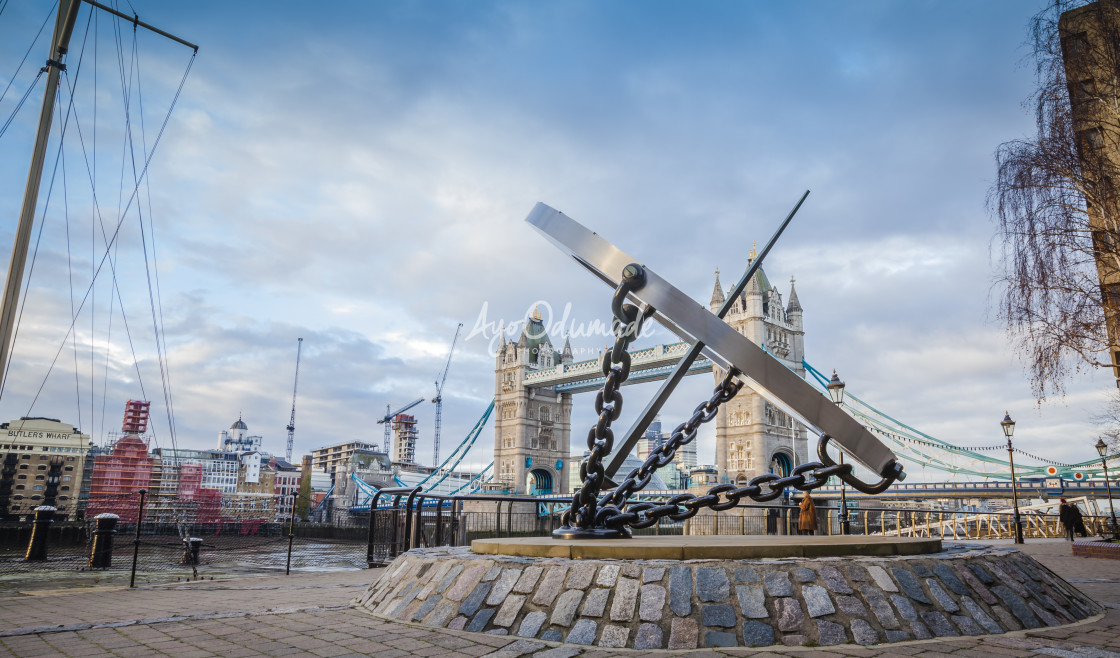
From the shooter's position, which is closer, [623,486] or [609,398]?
[609,398]

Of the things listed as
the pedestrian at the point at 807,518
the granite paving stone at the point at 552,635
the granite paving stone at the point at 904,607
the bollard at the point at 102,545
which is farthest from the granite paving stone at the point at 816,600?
the bollard at the point at 102,545

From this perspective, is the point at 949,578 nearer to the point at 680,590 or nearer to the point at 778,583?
the point at 778,583

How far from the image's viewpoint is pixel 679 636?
319 cm

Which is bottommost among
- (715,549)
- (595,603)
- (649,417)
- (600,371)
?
(595,603)

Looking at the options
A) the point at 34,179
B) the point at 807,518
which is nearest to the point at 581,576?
the point at 807,518

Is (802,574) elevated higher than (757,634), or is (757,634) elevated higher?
(802,574)

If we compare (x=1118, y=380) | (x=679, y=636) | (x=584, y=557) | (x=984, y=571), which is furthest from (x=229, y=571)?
(x=1118, y=380)

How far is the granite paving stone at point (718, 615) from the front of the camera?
3.23 m

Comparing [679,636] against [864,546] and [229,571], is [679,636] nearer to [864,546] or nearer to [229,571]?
[864,546]

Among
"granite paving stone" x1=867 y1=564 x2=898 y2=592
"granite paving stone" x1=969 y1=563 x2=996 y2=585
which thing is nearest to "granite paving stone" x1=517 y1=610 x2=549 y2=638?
"granite paving stone" x1=867 y1=564 x2=898 y2=592

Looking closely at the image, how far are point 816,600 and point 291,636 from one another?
2.63 meters

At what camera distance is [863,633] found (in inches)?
126

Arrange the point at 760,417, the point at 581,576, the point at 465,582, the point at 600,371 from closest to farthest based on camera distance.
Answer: the point at 581,576
the point at 465,582
the point at 600,371
the point at 760,417

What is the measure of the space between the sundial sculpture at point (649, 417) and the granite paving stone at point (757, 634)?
115 cm
